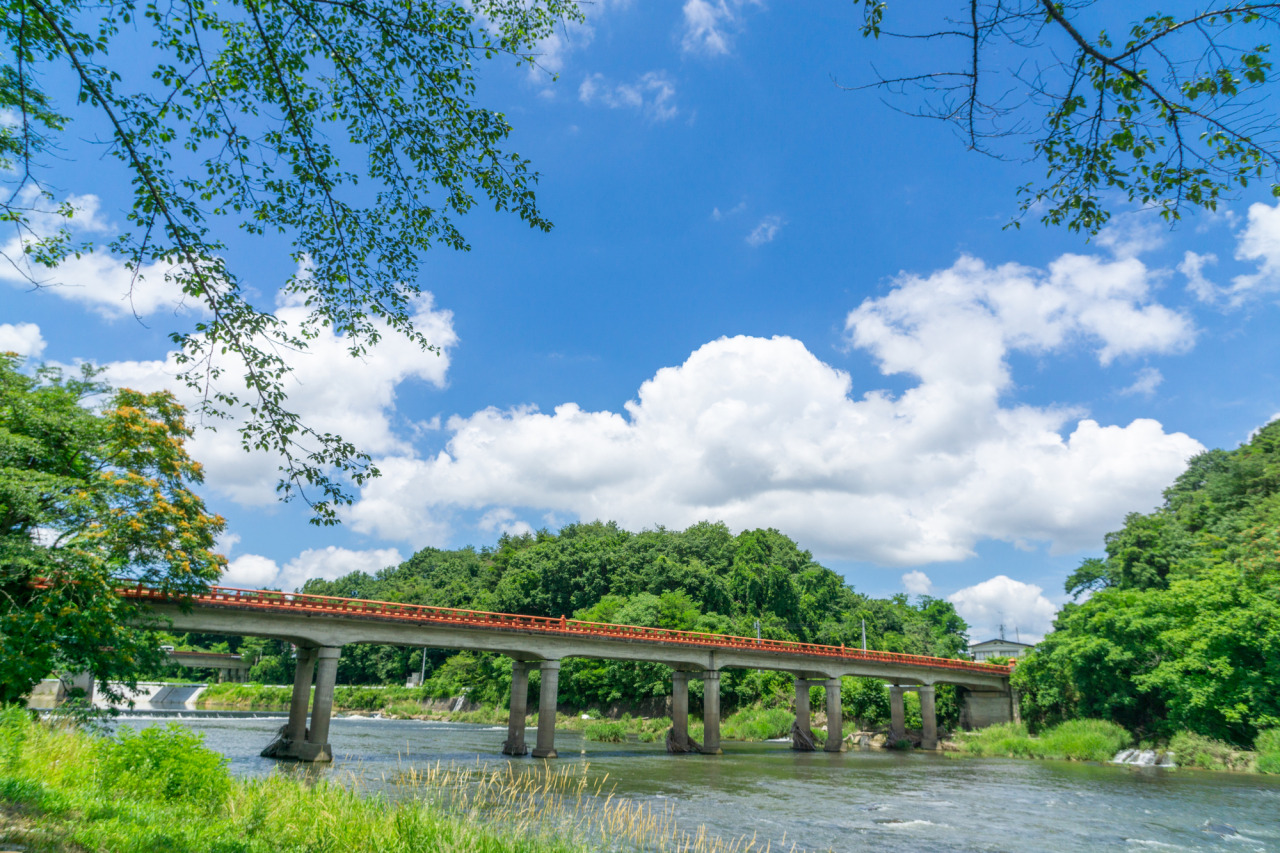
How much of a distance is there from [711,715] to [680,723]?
2114mm

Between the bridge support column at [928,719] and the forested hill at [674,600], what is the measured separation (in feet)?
43.6

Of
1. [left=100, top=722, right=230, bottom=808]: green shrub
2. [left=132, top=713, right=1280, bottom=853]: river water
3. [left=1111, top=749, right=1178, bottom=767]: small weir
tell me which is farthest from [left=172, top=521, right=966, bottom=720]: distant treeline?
[left=100, top=722, right=230, bottom=808]: green shrub

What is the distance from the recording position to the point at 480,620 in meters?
37.1

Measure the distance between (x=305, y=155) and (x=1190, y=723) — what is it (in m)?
48.3

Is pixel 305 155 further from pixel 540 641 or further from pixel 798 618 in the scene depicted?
pixel 798 618

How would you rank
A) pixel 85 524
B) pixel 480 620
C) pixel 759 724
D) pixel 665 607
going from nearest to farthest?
pixel 85 524, pixel 480 620, pixel 759 724, pixel 665 607

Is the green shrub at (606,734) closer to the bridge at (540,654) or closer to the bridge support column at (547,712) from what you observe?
the bridge at (540,654)

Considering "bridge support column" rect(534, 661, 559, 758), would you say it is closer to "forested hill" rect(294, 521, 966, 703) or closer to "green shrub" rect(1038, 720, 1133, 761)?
"forested hill" rect(294, 521, 966, 703)

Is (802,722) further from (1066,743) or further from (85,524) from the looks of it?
(85,524)

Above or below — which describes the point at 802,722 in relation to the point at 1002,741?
above

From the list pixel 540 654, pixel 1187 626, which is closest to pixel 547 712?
pixel 540 654

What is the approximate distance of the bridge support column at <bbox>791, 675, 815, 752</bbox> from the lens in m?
48.8

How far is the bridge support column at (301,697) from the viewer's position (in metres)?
30.7

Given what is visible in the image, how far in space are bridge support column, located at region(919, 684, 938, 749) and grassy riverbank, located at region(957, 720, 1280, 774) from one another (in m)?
1.95
